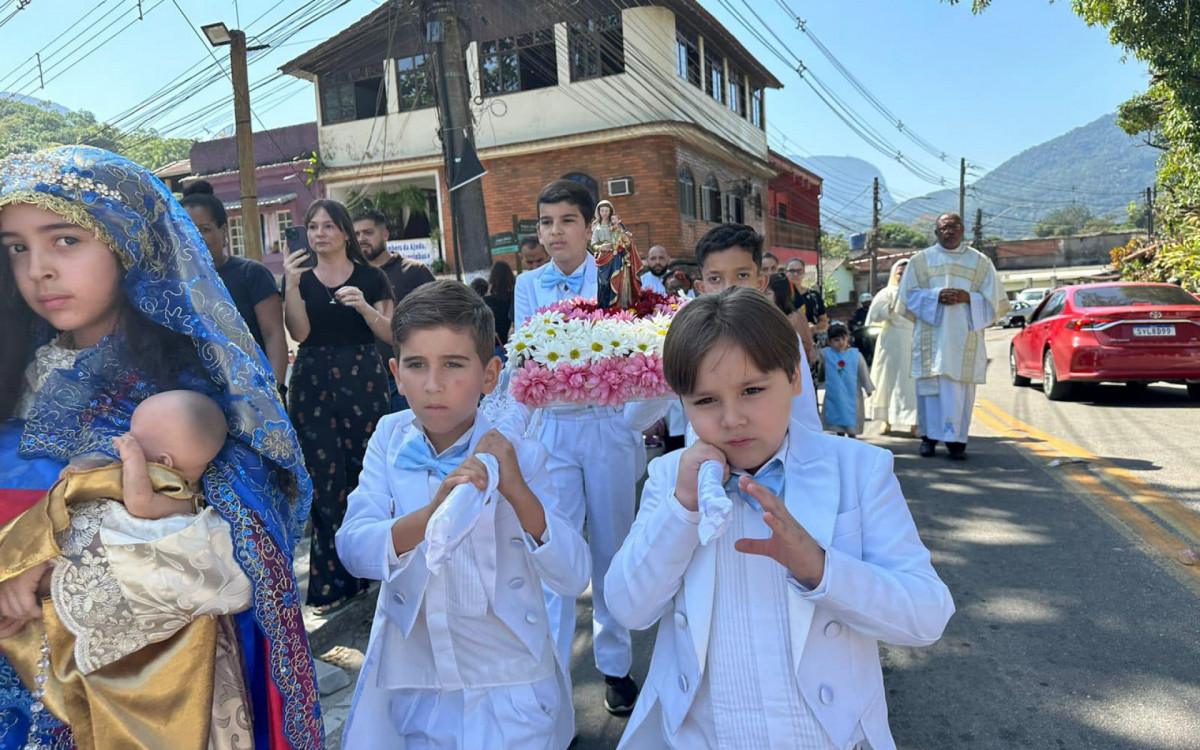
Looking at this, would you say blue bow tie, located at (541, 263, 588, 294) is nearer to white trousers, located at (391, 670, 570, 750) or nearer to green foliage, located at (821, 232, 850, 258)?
white trousers, located at (391, 670, 570, 750)

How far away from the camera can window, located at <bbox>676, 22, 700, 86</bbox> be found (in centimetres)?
2173

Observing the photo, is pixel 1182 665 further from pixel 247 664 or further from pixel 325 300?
pixel 325 300

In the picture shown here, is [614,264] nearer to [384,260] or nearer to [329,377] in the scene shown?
[329,377]

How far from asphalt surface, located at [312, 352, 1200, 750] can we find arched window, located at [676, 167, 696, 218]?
15455 millimetres

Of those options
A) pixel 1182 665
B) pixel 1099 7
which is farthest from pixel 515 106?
pixel 1182 665

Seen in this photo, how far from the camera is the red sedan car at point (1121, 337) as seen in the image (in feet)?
33.0

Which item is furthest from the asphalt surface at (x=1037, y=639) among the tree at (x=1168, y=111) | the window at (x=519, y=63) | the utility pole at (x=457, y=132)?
the window at (x=519, y=63)

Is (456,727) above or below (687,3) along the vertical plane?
below

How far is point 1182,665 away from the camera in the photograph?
3373 millimetres

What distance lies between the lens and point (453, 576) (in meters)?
2.21

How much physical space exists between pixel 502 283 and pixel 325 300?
2864 millimetres

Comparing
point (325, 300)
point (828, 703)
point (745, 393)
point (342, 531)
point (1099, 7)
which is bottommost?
point (828, 703)

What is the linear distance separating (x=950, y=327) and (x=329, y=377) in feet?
19.2

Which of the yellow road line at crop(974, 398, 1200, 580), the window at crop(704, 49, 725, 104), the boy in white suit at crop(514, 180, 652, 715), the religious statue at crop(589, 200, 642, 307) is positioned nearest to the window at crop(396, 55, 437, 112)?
the window at crop(704, 49, 725, 104)
